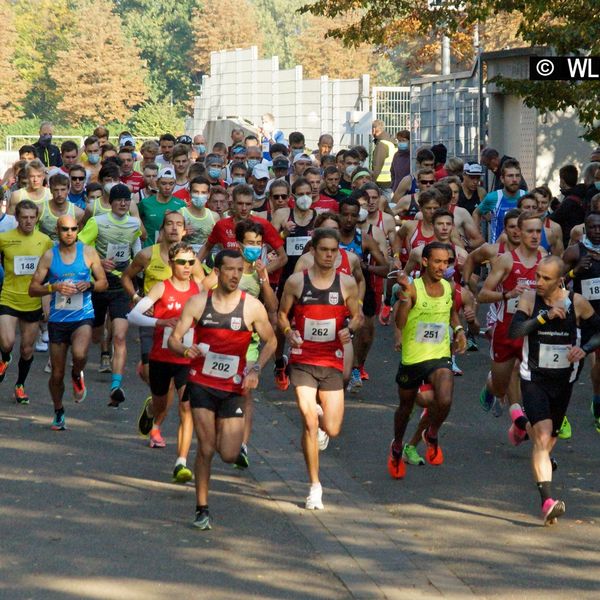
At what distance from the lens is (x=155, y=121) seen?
85.8 metres

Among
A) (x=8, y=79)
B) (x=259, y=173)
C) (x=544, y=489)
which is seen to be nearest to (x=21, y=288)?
(x=259, y=173)

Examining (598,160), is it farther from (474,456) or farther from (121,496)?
(121,496)

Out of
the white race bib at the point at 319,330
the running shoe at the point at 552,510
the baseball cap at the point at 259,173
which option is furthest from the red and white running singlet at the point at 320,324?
the baseball cap at the point at 259,173

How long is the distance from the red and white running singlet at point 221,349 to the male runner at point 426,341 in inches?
56.6

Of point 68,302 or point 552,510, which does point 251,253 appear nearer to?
point 68,302

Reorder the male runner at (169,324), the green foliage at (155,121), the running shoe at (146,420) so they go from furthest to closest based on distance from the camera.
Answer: the green foliage at (155,121) < the running shoe at (146,420) < the male runner at (169,324)

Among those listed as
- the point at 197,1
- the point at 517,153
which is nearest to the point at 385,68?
the point at 197,1

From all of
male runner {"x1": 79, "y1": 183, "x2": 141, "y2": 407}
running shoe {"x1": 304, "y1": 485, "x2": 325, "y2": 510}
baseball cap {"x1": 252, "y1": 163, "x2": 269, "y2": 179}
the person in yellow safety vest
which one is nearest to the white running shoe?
running shoe {"x1": 304, "y1": 485, "x2": 325, "y2": 510}

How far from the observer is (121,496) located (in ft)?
31.1

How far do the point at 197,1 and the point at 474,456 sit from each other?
103803 mm

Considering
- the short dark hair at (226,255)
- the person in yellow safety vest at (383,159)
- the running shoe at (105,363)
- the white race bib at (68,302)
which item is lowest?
the running shoe at (105,363)

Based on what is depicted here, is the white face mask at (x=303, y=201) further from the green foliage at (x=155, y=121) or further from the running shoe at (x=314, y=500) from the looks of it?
the green foliage at (x=155, y=121)

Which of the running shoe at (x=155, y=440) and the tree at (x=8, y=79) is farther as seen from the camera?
the tree at (x=8, y=79)

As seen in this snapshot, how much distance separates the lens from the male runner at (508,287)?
11.1 metres
